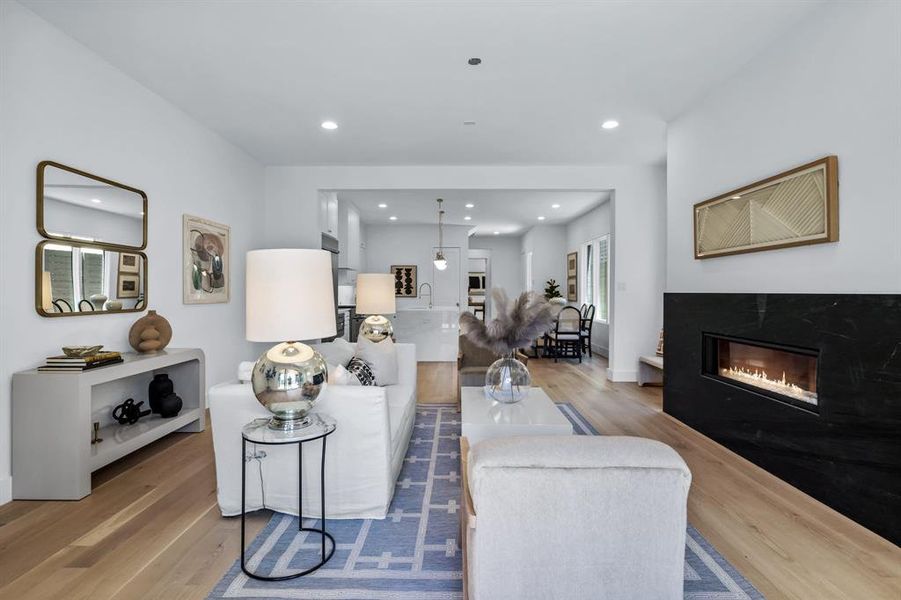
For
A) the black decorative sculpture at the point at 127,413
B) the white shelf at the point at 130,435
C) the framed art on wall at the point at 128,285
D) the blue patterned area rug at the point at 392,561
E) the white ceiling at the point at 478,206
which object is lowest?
the blue patterned area rug at the point at 392,561

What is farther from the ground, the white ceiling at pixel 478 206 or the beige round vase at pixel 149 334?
the white ceiling at pixel 478 206

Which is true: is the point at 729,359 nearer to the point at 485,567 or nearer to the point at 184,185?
the point at 485,567

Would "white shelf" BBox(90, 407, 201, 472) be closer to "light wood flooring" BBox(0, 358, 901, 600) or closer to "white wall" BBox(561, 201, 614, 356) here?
"light wood flooring" BBox(0, 358, 901, 600)

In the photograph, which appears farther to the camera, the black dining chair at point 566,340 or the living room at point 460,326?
the black dining chair at point 566,340

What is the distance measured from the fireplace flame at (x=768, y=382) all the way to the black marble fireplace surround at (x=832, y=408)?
0.07m

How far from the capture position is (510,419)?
2.61 m

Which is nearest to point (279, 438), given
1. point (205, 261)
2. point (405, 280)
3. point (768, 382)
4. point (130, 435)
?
point (130, 435)

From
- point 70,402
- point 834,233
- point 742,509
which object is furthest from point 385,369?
point 834,233

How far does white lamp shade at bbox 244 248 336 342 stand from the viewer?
188 centimetres

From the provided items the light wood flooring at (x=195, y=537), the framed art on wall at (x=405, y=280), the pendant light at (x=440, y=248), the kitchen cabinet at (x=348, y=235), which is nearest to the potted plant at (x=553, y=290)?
the pendant light at (x=440, y=248)

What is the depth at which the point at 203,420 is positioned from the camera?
12.5ft

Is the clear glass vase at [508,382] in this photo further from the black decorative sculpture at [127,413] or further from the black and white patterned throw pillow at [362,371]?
the black decorative sculpture at [127,413]

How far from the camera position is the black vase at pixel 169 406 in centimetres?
341

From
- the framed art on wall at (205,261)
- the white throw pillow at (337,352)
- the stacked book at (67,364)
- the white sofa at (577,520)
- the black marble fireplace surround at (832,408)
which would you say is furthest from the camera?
the framed art on wall at (205,261)
